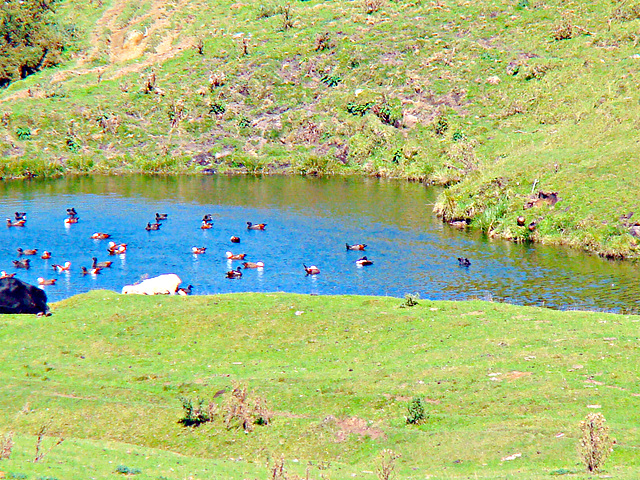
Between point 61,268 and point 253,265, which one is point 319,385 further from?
point 61,268

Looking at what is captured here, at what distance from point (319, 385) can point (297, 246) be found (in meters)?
33.0

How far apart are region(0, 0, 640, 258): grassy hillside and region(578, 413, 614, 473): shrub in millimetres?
50448

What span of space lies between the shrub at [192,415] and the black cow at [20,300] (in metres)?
14.2

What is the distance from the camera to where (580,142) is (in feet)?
224

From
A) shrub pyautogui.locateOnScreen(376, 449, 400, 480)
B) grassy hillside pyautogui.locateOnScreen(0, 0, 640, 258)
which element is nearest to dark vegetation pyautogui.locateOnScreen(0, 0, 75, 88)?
grassy hillside pyautogui.locateOnScreen(0, 0, 640, 258)

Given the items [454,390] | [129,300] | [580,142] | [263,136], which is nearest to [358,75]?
[263,136]

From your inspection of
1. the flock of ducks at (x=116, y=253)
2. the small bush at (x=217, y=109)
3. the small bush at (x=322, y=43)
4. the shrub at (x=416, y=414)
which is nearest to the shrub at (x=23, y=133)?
the small bush at (x=217, y=109)

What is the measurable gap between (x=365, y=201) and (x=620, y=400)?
5314 centimetres

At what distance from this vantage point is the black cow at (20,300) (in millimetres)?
33844

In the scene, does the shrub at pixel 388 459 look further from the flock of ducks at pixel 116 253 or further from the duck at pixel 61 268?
the duck at pixel 61 268

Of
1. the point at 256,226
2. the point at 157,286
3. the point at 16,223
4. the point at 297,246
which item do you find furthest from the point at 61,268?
the point at 256,226

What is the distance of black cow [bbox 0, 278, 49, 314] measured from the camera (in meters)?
33.8

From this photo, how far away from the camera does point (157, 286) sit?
42.6 metres

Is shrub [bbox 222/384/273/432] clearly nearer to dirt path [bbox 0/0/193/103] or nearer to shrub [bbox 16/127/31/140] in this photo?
shrub [bbox 16/127/31/140]
